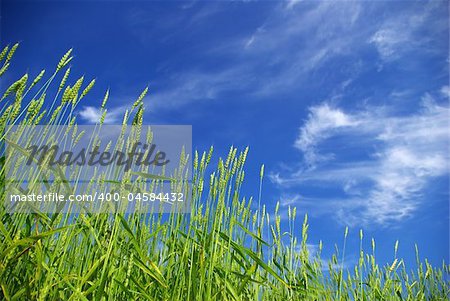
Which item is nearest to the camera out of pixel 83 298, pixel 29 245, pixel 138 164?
pixel 83 298

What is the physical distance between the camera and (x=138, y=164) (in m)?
1.97

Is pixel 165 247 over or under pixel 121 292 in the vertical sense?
over

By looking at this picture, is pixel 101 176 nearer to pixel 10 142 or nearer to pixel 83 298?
pixel 10 142

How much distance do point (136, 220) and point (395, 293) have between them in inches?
78.8

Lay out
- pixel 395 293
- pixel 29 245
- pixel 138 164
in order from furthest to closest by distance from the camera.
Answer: pixel 395 293 < pixel 138 164 < pixel 29 245

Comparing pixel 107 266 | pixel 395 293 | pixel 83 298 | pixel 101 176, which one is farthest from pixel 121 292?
pixel 395 293

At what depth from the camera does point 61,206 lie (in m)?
1.88

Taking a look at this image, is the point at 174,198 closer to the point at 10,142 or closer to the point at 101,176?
the point at 101,176

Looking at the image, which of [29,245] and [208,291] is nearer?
[29,245]

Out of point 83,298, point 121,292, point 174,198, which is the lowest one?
point 83,298

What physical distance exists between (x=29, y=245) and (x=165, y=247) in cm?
66

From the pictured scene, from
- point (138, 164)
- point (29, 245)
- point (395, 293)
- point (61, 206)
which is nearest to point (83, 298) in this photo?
point (29, 245)

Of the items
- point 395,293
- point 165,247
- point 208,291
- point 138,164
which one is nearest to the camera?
point 208,291

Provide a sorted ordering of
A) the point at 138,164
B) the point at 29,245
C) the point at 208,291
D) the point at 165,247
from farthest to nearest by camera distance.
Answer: the point at 165,247 < the point at 138,164 < the point at 208,291 < the point at 29,245
